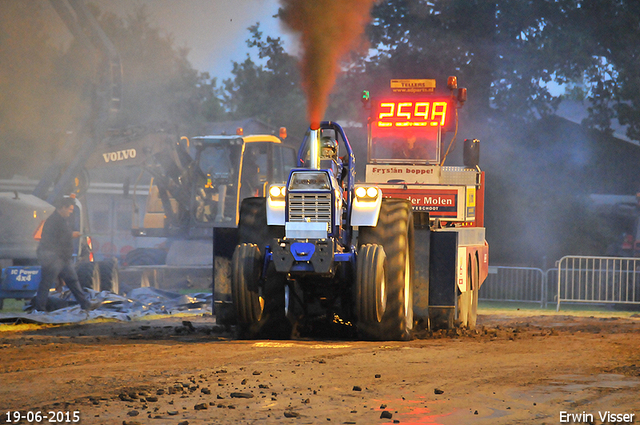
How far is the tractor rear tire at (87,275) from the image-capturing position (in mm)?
18781

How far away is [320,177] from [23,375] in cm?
420

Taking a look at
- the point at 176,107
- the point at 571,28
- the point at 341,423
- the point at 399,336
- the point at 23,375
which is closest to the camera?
the point at 341,423

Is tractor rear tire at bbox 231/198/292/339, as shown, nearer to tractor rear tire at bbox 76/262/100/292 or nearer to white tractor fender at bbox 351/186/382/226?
white tractor fender at bbox 351/186/382/226

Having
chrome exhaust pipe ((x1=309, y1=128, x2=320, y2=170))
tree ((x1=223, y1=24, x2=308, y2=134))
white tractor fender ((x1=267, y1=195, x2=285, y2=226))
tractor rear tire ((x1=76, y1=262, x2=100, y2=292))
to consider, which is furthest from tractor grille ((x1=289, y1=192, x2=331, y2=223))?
tree ((x1=223, y1=24, x2=308, y2=134))

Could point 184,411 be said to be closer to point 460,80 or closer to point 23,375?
point 23,375

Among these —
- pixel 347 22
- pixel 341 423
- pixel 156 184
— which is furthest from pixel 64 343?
pixel 156 184

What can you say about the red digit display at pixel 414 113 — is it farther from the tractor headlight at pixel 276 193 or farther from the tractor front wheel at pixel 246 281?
the tractor front wheel at pixel 246 281

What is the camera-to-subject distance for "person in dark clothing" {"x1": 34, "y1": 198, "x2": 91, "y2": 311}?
50.4ft

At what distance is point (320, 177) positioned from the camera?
10305mm

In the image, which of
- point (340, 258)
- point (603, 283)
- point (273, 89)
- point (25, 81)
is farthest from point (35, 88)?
point (340, 258)

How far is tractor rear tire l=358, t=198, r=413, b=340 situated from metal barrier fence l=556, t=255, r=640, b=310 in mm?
9937

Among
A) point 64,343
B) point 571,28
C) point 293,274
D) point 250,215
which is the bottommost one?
point 64,343

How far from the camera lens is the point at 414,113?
16.0m

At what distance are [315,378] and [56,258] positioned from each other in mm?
8737
